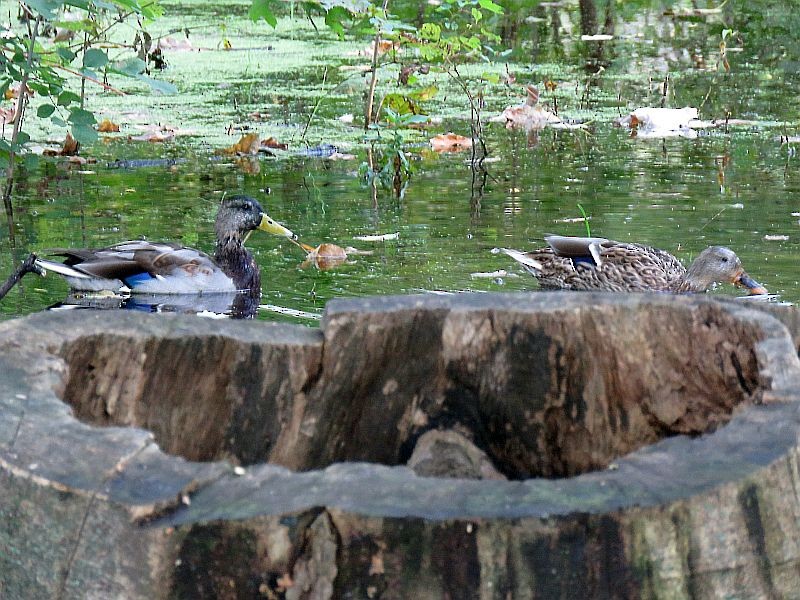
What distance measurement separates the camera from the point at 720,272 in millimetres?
6570

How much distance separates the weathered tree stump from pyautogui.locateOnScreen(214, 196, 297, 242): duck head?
4.53 meters

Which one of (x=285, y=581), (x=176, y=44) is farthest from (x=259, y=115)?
(x=285, y=581)

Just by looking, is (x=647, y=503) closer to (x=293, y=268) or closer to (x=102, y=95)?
(x=293, y=268)

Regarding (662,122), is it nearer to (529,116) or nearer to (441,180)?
(529,116)

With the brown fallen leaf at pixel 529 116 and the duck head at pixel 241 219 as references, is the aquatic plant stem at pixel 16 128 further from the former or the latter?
the brown fallen leaf at pixel 529 116

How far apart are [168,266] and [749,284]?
276 cm

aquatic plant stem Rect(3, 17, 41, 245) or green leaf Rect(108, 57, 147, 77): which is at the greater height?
green leaf Rect(108, 57, 147, 77)

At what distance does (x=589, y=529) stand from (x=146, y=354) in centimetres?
113

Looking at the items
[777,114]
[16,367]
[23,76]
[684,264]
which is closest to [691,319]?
[16,367]

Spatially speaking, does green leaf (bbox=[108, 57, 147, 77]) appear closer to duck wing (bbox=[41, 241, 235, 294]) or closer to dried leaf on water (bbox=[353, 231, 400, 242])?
duck wing (bbox=[41, 241, 235, 294])

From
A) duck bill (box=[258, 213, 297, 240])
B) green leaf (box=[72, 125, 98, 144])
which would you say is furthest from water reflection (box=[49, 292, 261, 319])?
green leaf (box=[72, 125, 98, 144])

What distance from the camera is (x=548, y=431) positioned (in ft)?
9.96

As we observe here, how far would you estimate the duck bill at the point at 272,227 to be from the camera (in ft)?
24.6

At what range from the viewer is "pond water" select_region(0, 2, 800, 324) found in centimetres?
715
